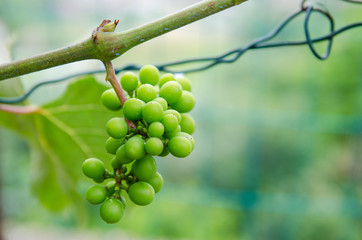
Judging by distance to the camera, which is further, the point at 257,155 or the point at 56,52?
the point at 257,155

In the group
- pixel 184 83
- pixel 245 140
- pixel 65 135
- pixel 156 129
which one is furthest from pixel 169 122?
pixel 245 140

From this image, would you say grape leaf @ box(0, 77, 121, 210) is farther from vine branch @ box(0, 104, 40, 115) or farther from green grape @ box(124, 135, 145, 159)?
green grape @ box(124, 135, 145, 159)

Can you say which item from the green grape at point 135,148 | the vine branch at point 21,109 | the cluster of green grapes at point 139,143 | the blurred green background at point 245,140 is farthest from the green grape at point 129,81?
the blurred green background at point 245,140

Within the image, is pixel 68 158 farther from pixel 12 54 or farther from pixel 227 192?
Answer: pixel 227 192

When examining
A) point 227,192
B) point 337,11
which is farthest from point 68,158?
point 337,11

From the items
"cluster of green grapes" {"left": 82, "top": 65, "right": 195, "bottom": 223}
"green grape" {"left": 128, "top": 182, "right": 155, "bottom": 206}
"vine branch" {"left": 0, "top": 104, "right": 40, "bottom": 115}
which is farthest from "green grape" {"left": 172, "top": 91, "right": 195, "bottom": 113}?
"vine branch" {"left": 0, "top": 104, "right": 40, "bottom": 115}

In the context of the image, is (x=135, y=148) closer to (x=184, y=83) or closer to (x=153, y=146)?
(x=153, y=146)

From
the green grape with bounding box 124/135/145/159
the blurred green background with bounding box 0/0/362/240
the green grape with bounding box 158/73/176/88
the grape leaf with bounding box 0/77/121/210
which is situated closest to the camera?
the green grape with bounding box 124/135/145/159
